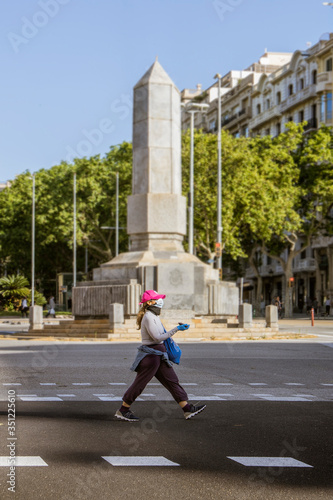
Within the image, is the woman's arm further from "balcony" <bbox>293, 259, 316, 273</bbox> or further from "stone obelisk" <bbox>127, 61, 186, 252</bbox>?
"balcony" <bbox>293, 259, 316, 273</bbox>

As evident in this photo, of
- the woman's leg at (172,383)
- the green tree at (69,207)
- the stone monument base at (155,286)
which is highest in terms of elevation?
the green tree at (69,207)

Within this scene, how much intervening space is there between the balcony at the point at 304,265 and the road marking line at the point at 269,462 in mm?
65244

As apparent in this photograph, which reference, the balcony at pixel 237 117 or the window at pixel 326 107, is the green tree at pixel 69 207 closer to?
the window at pixel 326 107

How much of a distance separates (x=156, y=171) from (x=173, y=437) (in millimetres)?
20231

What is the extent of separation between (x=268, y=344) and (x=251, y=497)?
18.9m

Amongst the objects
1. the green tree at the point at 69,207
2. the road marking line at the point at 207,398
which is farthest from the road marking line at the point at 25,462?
the green tree at the point at 69,207

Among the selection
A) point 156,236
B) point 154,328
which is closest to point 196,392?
point 154,328

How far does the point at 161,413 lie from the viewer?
31.5ft

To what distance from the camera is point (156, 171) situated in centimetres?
2766

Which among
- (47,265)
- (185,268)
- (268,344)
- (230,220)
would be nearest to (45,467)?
(268,344)

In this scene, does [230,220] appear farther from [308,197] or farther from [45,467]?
[45,467]

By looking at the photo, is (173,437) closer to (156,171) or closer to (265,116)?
(156,171)

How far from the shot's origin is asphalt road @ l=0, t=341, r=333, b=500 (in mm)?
5789

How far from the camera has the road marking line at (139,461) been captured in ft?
21.3
